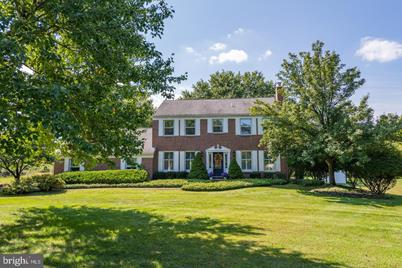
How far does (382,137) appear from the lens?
1535cm

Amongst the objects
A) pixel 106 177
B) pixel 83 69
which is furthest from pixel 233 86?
pixel 83 69

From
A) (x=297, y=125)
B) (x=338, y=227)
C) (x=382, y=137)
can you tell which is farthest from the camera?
(x=297, y=125)

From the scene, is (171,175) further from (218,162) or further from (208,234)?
(208,234)

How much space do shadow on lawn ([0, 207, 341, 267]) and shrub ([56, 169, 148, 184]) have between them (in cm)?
1266

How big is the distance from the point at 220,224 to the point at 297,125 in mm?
10344

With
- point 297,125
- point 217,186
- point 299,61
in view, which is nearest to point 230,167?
point 217,186

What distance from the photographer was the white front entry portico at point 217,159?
25875 millimetres

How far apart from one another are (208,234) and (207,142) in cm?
1865

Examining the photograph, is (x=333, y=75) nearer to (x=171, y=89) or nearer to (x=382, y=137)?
Result: (x=382, y=137)

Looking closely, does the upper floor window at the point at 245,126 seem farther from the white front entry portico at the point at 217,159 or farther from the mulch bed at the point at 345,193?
the mulch bed at the point at 345,193

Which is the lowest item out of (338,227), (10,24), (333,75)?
(338,227)

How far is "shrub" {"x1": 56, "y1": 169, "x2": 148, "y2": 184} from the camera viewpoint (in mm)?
22531

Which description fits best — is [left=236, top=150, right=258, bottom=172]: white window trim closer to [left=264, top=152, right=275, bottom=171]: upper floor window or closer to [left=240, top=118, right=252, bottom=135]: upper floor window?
[left=264, top=152, right=275, bottom=171]: upper floor window

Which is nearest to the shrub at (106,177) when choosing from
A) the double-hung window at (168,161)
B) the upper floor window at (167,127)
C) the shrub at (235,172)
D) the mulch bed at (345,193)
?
the double-hung window at (168,161)
